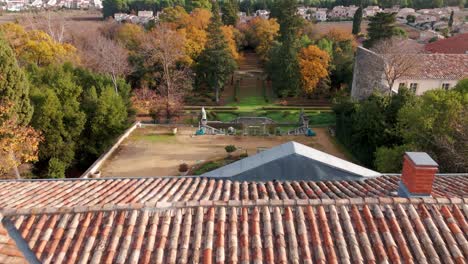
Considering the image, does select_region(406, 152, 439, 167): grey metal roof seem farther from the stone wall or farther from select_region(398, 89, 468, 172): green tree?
the stone wall

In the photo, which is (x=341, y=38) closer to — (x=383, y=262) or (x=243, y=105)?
(x=243, y=105)

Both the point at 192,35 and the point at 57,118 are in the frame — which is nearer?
the point at 57,118

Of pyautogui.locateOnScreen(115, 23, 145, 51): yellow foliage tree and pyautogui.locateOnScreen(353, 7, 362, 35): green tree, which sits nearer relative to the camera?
pyautogui.locateOnScreen(115, 23, 145, 51): yellow foliage tree

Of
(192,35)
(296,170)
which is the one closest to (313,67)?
(192,35)

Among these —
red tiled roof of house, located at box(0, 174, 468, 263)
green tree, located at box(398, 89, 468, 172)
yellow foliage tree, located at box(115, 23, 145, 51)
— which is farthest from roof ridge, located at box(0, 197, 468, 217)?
yellow foliage tree, located at box(115, 23, 145, 51)

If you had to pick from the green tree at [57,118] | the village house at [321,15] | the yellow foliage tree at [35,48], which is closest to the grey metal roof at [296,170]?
the green tree at [57,118]

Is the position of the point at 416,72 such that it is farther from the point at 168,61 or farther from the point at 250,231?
the point at 250,231

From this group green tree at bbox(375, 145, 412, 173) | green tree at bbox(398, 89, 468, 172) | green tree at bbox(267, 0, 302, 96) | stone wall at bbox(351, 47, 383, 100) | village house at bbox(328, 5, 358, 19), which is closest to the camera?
green tree at bbox(398, 89, 468, 172)
